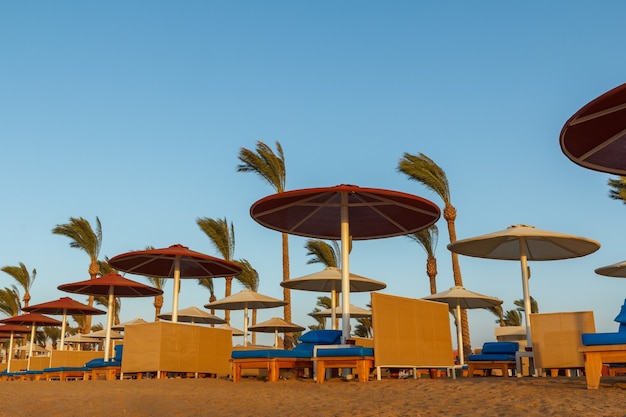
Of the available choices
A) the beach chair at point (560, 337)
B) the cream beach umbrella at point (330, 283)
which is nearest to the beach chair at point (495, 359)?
the beach chair at point (560, 337)

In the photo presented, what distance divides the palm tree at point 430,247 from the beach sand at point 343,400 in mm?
18497

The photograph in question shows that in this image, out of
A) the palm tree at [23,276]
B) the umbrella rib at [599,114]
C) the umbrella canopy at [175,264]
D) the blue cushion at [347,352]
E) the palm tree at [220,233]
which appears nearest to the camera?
the umbrella rib at [599,114]

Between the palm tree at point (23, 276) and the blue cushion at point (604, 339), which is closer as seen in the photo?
the blue cushion at point (604, 339)

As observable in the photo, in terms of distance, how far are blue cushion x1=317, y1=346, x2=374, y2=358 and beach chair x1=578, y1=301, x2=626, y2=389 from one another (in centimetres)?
316

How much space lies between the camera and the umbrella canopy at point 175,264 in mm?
13879

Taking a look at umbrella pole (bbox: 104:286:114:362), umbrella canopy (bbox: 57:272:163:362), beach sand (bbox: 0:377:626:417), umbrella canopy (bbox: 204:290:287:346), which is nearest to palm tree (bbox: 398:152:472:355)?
umbrella canopy (bbox: 204:290:287:346)

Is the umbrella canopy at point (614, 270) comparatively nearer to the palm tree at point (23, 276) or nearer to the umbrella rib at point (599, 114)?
the umbrella rib at point (599, 114)

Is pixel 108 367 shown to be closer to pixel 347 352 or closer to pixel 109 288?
pixel 109 288

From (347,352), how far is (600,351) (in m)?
3.65

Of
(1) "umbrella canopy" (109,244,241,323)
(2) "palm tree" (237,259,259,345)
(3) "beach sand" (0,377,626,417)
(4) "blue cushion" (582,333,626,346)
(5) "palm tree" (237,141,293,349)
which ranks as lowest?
(3) "beach sand" (0,377,626,417)

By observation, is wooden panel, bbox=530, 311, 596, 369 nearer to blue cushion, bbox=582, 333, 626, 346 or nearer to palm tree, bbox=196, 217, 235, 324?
blue cushion, bbox=582, 333, 626, 346

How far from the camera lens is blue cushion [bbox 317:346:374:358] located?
925cm

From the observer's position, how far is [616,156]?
313 inches

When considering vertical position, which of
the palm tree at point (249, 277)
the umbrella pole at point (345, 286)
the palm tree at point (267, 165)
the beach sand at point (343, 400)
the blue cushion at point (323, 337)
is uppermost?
the palm tree at point (267, 165)
